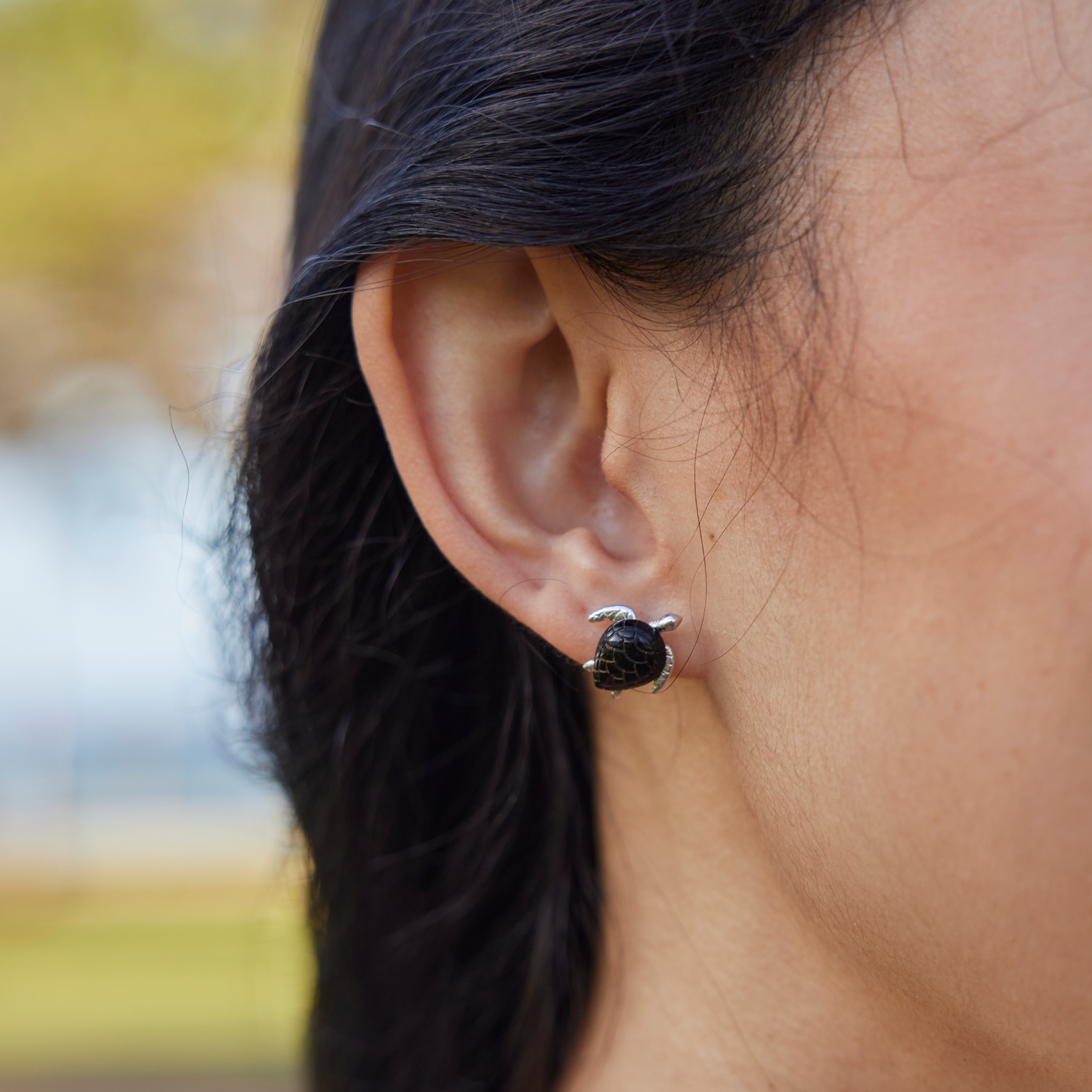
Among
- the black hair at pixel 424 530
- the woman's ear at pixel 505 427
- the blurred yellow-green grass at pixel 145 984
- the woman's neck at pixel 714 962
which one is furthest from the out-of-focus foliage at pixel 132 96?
the woman's neck at pixel 714 962

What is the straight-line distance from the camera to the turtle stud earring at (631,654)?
111cm

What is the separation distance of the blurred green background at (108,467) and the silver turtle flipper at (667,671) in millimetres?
4531

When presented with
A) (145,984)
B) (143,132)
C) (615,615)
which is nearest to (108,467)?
(143,132)

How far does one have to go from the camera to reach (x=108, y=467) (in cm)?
529

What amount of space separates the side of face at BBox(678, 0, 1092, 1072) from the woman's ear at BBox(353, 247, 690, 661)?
196mm

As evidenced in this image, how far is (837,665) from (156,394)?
26.1ft

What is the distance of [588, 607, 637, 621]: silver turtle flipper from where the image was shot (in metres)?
1.14

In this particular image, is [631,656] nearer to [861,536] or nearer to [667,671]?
[667,671]

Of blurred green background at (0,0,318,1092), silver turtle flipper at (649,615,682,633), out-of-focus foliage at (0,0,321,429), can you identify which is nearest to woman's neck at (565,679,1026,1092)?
silver turtle flipper at (649,615,682,633)

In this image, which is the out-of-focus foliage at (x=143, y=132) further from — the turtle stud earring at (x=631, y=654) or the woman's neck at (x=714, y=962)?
the turtle stud earring at (x=631, y=654)

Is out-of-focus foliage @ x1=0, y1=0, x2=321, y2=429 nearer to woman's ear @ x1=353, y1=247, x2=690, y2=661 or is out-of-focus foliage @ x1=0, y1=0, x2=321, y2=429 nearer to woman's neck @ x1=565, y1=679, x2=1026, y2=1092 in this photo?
woman's ear @ x1=353, y1=247, x2=690, y2=661

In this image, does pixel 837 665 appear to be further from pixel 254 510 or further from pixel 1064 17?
pixel 254 510

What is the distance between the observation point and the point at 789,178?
1.02 m

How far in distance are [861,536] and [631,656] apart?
271mm
